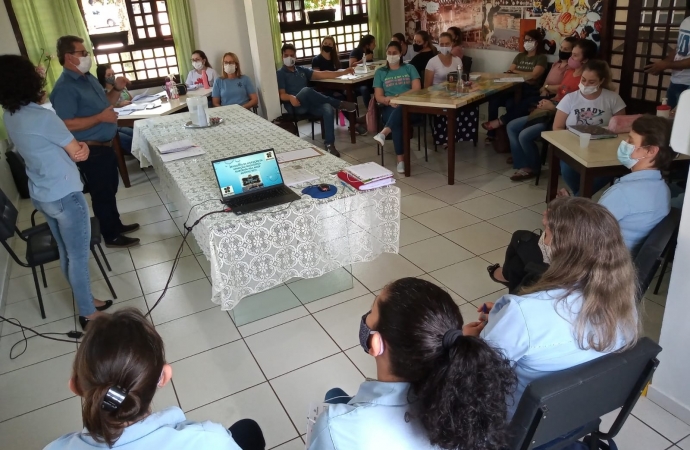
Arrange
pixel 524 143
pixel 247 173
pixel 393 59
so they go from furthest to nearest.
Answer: pixel 393 59 → pixel 524 143 → pixel 247 173

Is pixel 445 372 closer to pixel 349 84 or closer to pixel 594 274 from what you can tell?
pixel 594 274

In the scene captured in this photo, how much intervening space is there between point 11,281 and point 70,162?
149 cm

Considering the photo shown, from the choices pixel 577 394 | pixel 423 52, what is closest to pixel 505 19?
pixel 423 52

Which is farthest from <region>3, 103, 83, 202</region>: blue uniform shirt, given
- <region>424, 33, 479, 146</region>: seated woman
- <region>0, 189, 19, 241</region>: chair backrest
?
<region>424, 33, 479, 146</region>: seated woman

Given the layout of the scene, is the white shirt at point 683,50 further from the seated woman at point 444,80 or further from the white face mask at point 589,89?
the seated woman at point 444,80

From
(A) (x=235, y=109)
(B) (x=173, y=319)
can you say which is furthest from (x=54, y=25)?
(B) (x=173, y=319)

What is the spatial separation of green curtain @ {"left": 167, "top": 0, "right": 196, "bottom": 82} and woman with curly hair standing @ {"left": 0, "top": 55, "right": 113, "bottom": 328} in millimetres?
4098

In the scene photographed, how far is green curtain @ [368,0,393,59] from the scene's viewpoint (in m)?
7.54

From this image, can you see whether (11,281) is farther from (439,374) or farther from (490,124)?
(490,124)

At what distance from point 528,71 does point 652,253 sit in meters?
3.91

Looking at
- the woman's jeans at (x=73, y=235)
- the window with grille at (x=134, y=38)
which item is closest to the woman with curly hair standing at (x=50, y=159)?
the woman's jeans at (x=73, y=235)

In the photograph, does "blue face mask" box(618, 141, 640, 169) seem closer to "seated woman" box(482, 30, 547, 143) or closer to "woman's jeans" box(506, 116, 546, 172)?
"woman's jeans" box(506, 116, 546, 172)

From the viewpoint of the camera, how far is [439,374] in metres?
1.04

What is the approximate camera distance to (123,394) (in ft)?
3.48
